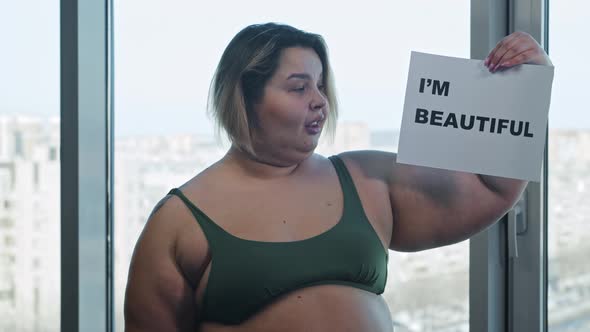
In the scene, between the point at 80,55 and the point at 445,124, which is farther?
the point at 80,55

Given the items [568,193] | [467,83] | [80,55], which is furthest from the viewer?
[80,55]

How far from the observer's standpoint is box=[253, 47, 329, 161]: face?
1104 mm

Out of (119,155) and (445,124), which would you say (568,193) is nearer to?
(445,124)

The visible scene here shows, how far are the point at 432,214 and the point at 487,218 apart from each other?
0.09 meters

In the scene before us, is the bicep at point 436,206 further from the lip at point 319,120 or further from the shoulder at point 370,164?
the lip at point 319,120

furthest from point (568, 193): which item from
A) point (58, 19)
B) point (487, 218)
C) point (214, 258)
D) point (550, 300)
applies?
point (58, 19)

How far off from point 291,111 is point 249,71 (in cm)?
10

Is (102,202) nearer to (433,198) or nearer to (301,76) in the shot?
(301,76)

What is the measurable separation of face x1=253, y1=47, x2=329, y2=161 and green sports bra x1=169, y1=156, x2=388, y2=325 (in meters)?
0.15

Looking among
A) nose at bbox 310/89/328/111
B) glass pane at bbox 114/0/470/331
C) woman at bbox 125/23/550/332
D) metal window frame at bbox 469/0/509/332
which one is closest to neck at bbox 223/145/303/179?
woman at bbox 125/23/550/332

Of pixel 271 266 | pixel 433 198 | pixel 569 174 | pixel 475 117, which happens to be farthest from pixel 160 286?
pixel 569 174

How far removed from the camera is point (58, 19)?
1.71 meters

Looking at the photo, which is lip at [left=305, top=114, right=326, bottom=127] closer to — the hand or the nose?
the nose

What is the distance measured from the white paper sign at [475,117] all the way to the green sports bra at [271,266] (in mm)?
176
